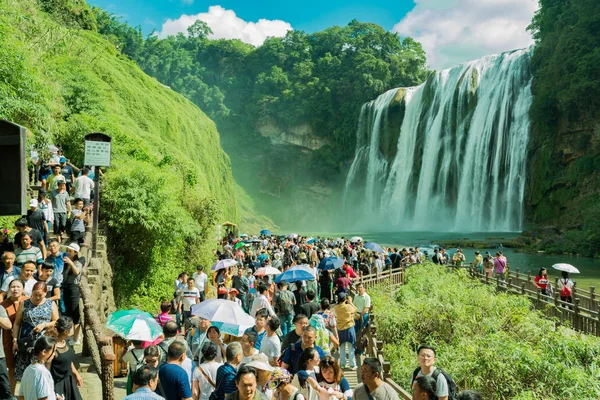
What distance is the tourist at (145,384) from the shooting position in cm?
427

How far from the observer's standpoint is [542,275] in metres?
15.0

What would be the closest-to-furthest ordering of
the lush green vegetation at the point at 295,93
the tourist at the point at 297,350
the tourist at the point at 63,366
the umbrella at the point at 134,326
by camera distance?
the tourist at the point at 63,366 → the tourist at the point at 297,350 → the umbrella at the point at 134,326 → the lush green vegetation at the point at 295,93

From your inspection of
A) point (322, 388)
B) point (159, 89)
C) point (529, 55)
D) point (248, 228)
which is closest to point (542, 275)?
point (322, 388)

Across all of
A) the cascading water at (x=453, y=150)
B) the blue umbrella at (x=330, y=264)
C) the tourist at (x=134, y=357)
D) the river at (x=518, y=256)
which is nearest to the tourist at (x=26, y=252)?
the tourist at (x=134, y=357)

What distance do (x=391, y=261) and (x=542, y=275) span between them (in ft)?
19.3

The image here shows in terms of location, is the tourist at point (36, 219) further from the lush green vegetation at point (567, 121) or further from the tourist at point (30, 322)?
the lush green vegetation at point (567, 121)

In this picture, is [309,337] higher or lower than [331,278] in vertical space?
higher


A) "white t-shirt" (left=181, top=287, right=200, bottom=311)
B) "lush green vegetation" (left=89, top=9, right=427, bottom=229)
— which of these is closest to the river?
"white t-shirt" (left=181, top=287, right=200, bottom=311)

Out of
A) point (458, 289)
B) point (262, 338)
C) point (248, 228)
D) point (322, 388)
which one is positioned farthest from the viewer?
point (248, 228)

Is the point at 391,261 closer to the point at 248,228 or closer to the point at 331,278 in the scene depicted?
the point at 331,278

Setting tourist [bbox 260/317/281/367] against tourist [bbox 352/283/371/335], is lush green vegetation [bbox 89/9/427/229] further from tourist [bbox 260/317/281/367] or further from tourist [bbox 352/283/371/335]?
tourist [bbox 260/317/281/367]

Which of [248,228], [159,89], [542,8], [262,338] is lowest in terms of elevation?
[248,228]

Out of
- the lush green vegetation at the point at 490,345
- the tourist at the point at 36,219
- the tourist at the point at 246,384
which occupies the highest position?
the tourist at the point at 36,219

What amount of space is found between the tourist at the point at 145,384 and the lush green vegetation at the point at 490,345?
16.7 feet
